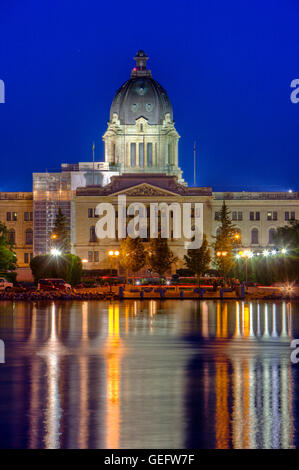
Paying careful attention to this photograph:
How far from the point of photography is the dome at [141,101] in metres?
140

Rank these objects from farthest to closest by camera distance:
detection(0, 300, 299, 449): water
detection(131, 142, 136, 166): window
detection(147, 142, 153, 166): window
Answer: detection(147, 142, 153, 166): window
detection(131, 142, 136, 166): window
detection(0, 300, 299, 449): water

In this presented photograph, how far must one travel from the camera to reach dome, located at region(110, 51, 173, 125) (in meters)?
140

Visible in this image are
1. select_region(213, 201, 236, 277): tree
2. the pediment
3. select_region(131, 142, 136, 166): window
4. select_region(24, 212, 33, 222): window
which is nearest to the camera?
select_region(213, 201, 236, 277): tree

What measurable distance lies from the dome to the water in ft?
344

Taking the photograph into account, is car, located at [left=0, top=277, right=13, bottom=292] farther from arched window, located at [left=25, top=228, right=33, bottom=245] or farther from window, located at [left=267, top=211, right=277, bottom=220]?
window, located at [left=267, top=211, right=277, bottom=220]

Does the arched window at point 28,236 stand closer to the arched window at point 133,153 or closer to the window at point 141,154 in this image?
the arched window at point 133,153

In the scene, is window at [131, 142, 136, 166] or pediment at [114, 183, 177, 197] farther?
window at [131, 142, 136, 166]

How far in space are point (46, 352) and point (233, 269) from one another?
238ft

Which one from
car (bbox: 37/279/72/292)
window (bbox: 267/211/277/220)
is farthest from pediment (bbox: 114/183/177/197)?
car (bbox: 37/279/72/292)

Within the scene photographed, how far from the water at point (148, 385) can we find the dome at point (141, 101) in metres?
105

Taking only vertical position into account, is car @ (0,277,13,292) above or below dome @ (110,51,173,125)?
below
